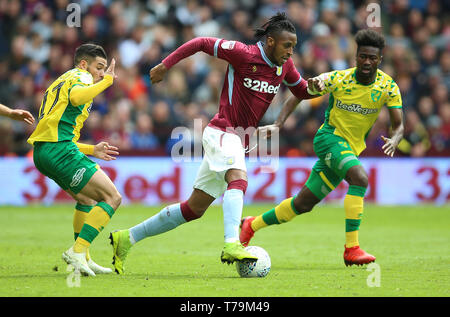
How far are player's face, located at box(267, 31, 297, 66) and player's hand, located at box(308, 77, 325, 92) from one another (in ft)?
1.49

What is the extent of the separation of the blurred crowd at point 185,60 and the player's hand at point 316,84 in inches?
312

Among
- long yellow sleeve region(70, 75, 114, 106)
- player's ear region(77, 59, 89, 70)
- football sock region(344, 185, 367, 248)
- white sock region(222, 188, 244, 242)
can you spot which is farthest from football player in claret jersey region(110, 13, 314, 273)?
football sock region(344, 185, 367, 248)

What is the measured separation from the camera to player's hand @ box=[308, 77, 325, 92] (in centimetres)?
751

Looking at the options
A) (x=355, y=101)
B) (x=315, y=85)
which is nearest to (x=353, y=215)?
(x=355, y=101)

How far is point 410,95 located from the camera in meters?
17.5

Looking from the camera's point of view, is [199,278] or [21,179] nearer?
[199,278]

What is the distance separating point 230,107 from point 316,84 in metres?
0.95

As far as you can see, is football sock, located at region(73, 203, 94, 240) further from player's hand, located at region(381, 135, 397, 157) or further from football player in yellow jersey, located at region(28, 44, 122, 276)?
player's hand, located at region(381, 135, 397, 157)

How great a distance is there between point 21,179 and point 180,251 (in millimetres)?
7211

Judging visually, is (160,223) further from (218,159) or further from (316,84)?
(316,84)

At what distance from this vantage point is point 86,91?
6.82m
